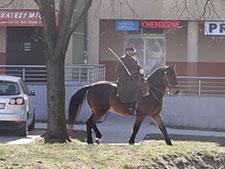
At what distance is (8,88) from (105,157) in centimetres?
570

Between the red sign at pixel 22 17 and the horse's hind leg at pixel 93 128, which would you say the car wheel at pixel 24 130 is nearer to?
the horse's hind leg at pixel 93 128

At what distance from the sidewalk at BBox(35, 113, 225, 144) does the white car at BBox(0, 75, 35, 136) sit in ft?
7.74

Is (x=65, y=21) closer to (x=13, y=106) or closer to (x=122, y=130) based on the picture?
(x=13, y=106)

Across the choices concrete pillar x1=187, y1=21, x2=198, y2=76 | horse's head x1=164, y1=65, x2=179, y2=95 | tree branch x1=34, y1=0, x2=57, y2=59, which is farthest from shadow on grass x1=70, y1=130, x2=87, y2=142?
concrete pillar x1=187, y1=21, x2=198, y2=76

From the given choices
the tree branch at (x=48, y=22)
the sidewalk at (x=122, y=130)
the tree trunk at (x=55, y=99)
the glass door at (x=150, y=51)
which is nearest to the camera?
the tree branch at (x=48, y=22)

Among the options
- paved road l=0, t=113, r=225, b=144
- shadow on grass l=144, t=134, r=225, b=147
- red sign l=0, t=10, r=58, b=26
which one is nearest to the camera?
paved road l=0, t=113, r=225, b=144

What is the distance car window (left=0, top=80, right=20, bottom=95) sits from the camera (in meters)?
13.5

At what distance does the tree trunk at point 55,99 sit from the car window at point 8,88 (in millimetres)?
1814

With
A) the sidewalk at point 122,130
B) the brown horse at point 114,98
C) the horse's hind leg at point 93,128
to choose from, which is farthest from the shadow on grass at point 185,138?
the horse's hind leg at point 93,128

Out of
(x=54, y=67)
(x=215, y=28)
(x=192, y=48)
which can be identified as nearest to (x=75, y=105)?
(x=54, y=67)

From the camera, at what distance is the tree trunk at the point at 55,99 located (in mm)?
12008

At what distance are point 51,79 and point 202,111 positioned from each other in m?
8.79

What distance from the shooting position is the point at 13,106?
13.3 m

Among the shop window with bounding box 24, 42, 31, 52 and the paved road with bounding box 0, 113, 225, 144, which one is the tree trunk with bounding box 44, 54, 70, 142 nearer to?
the paved road with bounding box 0, 113, 225, 144
